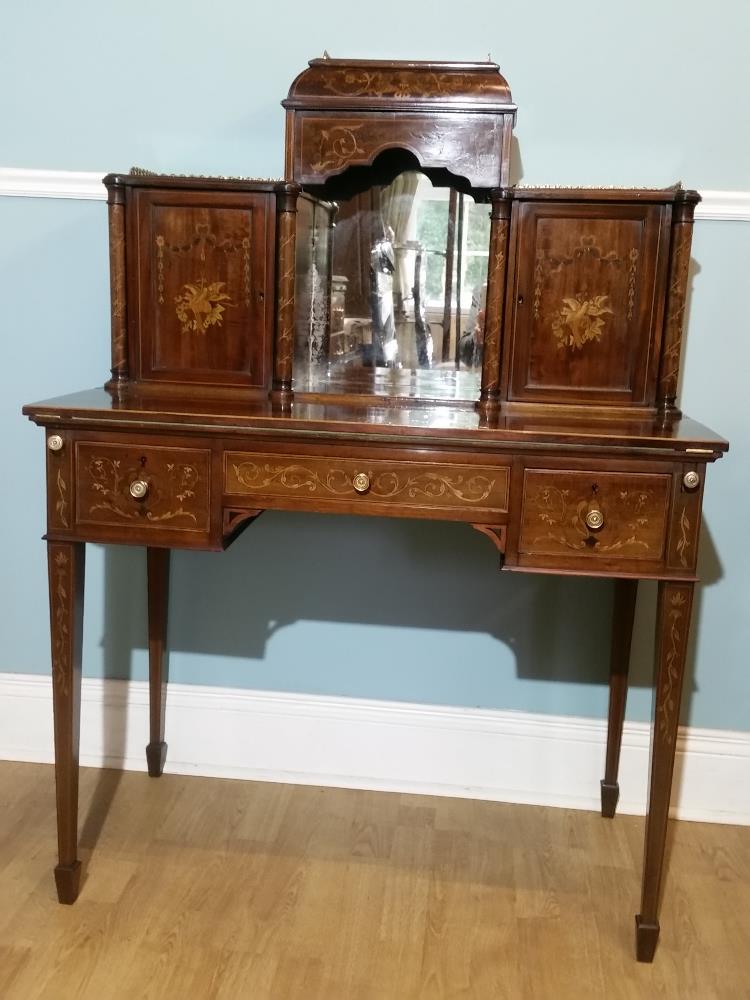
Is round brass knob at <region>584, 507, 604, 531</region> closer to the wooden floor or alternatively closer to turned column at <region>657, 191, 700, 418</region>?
turned column at <region>657, 191, 700, 418</region>

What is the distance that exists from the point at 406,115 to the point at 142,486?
0.96 metres

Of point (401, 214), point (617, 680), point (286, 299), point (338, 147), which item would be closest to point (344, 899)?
point (617, 680)

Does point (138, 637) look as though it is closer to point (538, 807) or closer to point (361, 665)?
point (361, 665)

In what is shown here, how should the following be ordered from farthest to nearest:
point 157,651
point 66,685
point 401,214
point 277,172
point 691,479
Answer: point 157,651
point 277,172
point 401,214
point 66,685
point 691,479

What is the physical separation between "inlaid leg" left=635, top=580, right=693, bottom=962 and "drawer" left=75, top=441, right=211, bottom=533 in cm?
87

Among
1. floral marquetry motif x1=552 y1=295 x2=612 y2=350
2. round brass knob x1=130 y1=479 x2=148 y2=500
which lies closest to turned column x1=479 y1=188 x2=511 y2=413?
floral marquetry motif x1=552 y1=295 x2=612 y2=350

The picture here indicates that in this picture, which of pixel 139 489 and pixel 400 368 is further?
pixel 400 368

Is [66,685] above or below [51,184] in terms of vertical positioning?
below

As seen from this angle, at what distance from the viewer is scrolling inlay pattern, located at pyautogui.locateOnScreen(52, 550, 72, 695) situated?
6.10ft

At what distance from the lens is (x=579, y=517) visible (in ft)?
5.72

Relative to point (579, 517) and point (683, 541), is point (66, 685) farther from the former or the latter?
point (683, 541)

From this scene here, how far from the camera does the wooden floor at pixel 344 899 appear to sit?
1.80 m

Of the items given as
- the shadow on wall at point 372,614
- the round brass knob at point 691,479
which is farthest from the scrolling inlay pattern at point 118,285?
the round brass knob at point 691,479

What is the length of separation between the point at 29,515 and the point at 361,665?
93 cm
